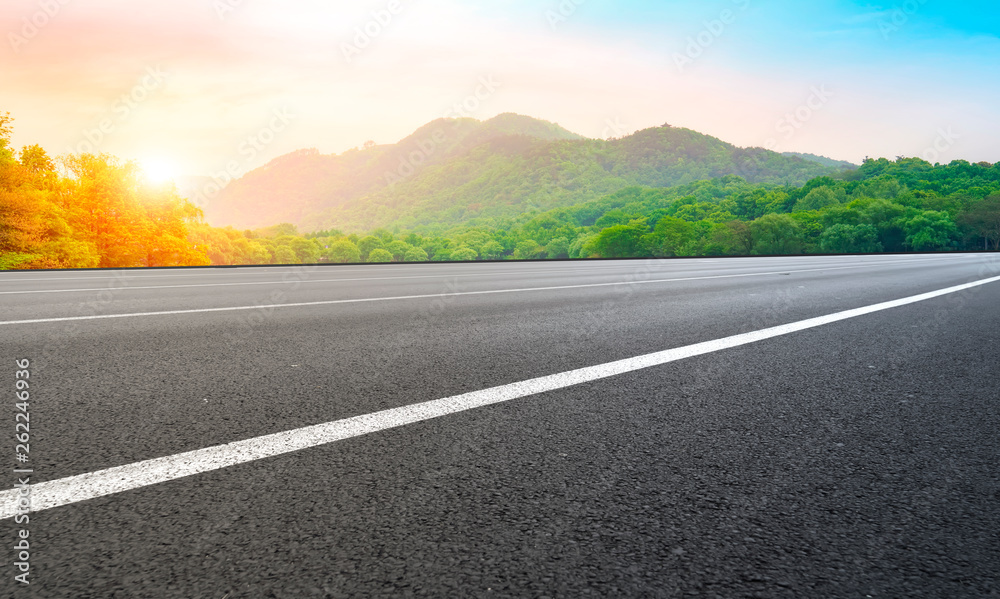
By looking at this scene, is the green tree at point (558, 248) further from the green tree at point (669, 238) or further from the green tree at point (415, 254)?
the green tree at point (415, 254)

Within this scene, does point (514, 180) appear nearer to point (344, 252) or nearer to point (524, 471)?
point (344, 252)

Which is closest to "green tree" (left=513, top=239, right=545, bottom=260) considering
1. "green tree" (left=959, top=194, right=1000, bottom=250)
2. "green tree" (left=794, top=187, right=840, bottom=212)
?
"green tree" (left=794, top=187, right=840, bottom=212)

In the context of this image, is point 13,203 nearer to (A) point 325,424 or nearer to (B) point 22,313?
(B) point 22,313

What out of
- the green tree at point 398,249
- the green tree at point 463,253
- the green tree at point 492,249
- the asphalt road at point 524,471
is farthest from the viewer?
the green tree at point 398,249

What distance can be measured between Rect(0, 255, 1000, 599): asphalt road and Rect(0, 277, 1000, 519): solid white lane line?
0.07m

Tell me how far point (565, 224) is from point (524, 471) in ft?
427

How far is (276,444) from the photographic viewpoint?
2.37 meters

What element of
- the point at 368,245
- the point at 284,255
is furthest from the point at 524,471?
the point at 368,245

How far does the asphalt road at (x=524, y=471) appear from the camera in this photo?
4.78 feet

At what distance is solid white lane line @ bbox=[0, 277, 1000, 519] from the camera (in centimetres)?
188

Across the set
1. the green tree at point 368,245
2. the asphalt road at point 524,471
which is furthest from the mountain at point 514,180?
the asphalt road at point 524,471

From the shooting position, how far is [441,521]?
172cm

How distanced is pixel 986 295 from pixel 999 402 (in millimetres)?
7944

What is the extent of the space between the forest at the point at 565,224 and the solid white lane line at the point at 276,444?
35596 mm
